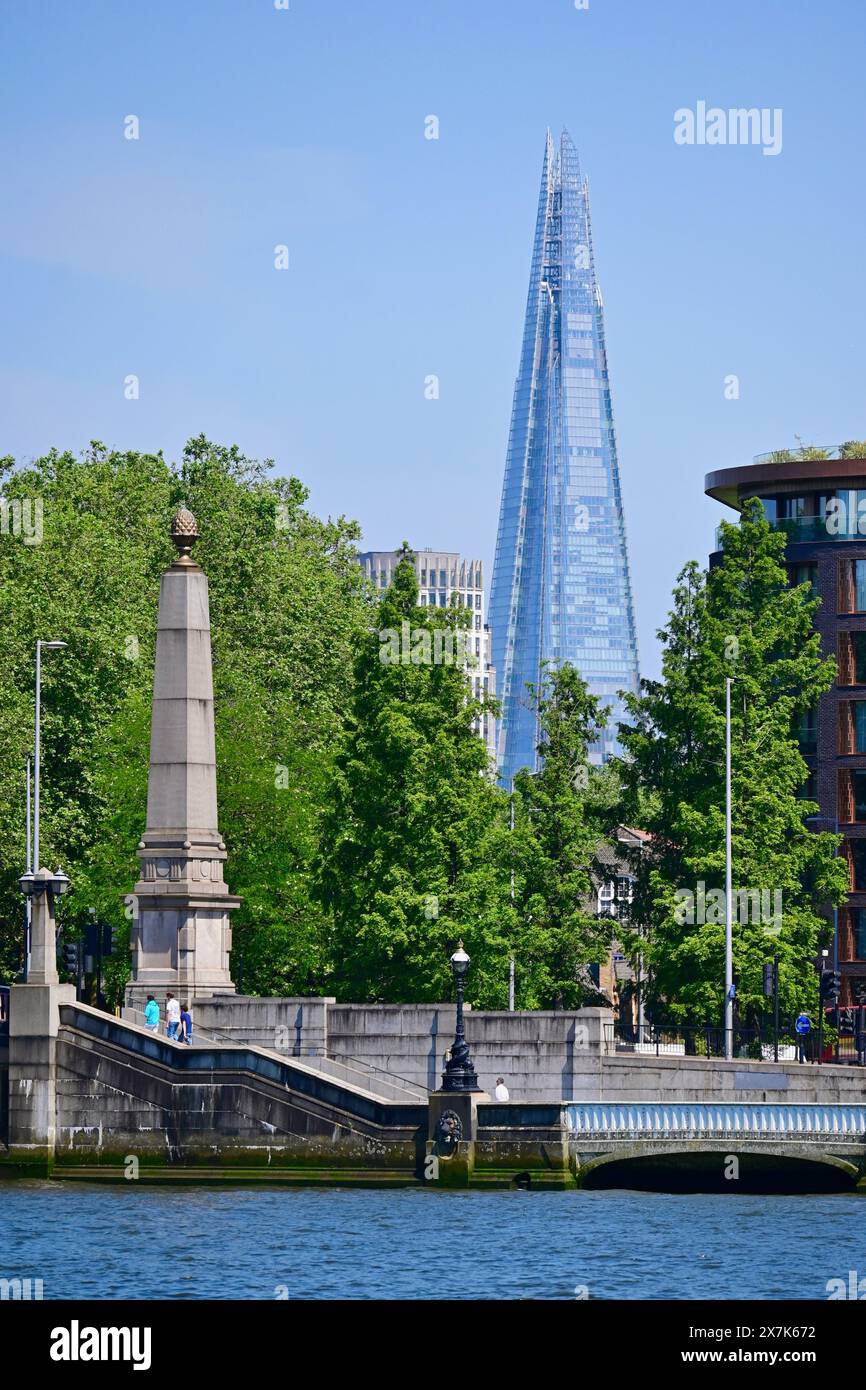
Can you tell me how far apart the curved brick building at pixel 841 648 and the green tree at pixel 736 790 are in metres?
10.0

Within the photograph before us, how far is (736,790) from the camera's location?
70.0m

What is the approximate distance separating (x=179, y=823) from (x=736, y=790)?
1657cm

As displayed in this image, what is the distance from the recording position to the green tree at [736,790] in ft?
226

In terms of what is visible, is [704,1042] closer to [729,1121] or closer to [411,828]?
[411,828]

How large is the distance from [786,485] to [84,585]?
21.7 meters

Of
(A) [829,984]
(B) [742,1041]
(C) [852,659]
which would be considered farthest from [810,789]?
(A) [829,984]

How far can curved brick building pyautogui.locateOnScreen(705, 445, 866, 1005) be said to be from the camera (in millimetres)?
84688

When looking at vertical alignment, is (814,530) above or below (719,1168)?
above

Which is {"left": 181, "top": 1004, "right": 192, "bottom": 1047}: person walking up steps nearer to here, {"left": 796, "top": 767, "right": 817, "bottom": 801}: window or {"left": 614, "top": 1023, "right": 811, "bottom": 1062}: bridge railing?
{"left": 614, "top": 1023, "right": 811, "bottom": 1062}: bridge railing

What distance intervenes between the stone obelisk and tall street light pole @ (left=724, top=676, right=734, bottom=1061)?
12566 mm

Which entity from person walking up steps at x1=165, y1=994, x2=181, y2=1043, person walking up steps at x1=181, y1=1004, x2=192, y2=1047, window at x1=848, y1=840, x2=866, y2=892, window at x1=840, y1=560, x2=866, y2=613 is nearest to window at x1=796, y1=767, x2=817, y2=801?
window at x1=848, y1=840, x2=866, y2=892

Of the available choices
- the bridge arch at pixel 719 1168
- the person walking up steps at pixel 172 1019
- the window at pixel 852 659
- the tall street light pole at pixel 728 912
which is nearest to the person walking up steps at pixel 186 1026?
the person walking up steps at pixel 172 1019

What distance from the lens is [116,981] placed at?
76.3 m
